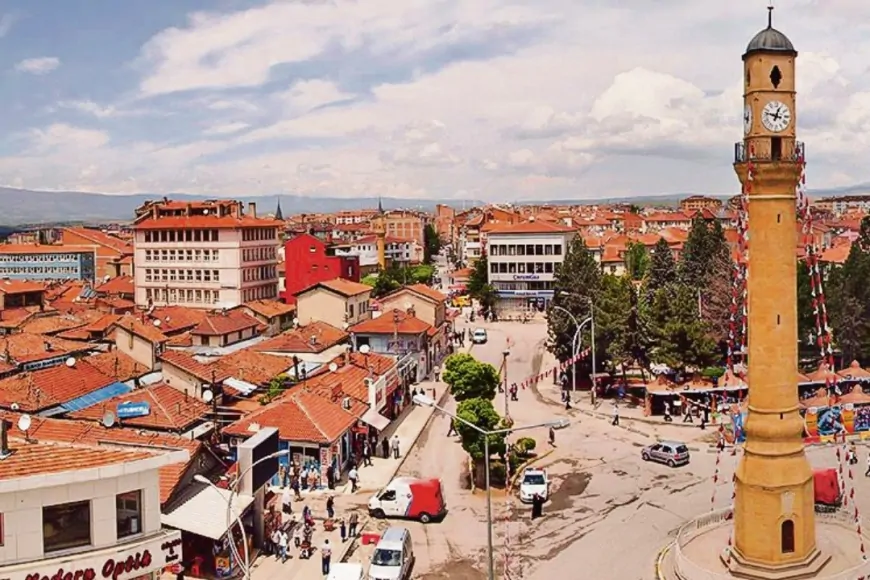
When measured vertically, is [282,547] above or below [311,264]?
below

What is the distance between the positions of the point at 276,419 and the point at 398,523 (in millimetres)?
6868

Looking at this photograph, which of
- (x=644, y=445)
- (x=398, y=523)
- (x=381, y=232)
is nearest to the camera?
(x=398, y=523)

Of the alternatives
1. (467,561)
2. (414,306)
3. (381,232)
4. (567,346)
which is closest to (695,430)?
(567,346)

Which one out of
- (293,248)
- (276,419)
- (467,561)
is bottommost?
(467,561)

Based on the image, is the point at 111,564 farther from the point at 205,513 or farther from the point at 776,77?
the point at 776,77

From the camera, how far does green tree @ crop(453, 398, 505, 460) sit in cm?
3306

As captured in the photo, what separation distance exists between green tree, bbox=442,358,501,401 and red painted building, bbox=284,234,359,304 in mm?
37982

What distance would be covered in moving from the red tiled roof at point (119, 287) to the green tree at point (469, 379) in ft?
173

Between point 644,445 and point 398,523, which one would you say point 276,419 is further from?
point 644,445

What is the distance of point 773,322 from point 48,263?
340 ft

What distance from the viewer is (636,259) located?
339ft

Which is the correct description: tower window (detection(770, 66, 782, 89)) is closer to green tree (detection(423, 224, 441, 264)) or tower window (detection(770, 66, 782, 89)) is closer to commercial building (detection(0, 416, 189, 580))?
commercial building (detection(0, 416, 189, 580))

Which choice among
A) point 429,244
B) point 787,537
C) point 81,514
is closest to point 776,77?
point 787,537

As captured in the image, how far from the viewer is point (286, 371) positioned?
45.4 m
